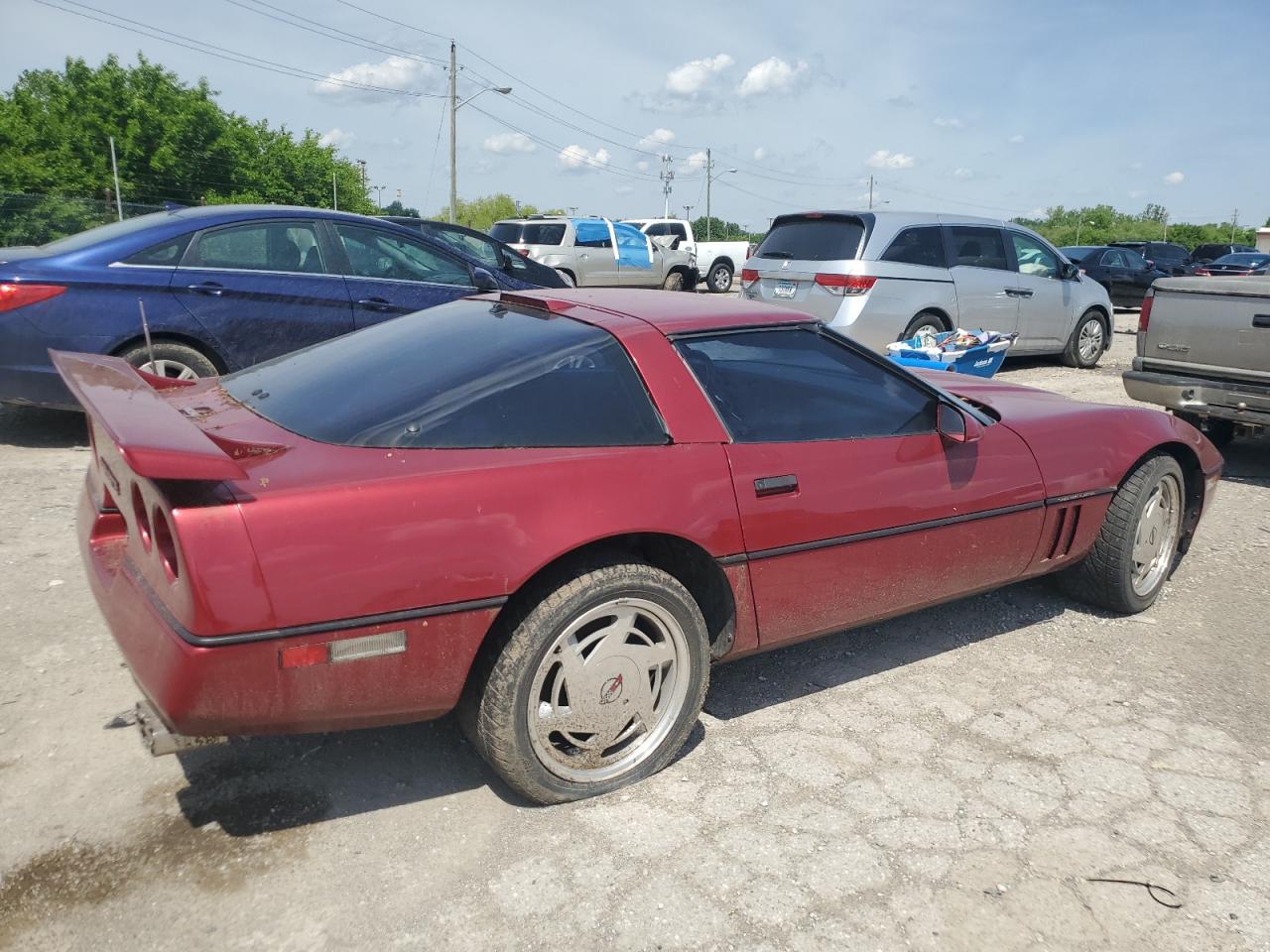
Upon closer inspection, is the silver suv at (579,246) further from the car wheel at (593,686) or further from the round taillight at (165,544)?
the round taillight at (165,544)

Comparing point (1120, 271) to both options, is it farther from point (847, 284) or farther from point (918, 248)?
point (847, 284)

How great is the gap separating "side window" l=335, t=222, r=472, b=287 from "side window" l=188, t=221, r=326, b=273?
233mm

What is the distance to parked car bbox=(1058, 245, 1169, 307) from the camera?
1958 cm

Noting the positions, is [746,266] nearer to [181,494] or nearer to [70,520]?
[70,520]

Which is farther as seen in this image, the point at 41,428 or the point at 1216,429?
the point at 1216,429

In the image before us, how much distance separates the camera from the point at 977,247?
389 inches

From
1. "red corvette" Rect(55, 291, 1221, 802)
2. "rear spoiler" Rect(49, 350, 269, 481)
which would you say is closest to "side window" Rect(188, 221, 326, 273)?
"red corvette" Rect(55, 291, 1221, 802)

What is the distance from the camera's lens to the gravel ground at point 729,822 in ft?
7.48

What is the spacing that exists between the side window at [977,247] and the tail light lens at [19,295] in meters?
7.64

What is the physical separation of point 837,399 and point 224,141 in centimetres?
5089

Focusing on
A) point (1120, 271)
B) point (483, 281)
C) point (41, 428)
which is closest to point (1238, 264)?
point (1120, 271)

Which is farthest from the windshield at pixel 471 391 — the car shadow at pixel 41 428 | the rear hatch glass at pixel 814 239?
the rear hatch glass at pixel 814 239

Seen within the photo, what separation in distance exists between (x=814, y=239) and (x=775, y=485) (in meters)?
6.98

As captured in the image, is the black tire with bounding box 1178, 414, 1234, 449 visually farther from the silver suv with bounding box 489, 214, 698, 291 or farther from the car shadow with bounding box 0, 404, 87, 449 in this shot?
the silver suv with bounding box 489, 214, 698, 291
